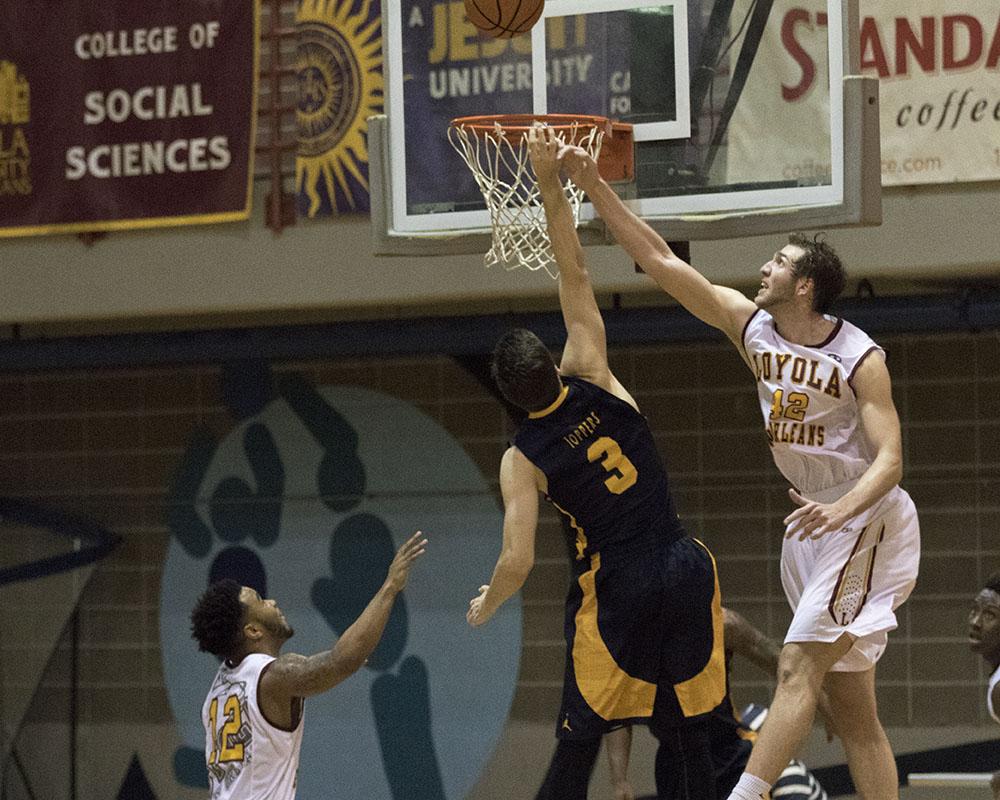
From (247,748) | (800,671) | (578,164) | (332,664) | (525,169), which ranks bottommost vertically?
(247,748)

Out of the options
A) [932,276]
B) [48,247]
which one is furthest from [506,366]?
[48,247]

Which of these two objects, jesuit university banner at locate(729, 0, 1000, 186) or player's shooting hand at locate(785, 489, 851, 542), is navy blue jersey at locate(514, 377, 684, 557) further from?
jesuit university banner at locate(729, 0, 1000, 186)

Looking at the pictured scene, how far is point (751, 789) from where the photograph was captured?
4.95 meters

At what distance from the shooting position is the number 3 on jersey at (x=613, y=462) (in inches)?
206

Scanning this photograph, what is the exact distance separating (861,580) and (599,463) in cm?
84

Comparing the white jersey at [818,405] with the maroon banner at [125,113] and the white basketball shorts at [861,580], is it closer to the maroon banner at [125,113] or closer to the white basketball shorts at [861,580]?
the white basketball shorts at [861,580]

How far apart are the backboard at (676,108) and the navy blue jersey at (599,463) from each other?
111cm

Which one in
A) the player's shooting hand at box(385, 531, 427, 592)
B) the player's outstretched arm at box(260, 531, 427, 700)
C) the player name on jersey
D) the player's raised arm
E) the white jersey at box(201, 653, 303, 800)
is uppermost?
the player's raised arm

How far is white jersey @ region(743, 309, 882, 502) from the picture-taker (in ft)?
16.6

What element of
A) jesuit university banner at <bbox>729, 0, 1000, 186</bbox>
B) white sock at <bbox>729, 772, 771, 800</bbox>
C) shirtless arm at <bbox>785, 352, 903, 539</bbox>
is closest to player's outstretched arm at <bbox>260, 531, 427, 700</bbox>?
white sock at <bbox>729, 772, 771, 800</bbox>

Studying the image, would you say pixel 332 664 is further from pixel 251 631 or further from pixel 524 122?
pixel 524 122

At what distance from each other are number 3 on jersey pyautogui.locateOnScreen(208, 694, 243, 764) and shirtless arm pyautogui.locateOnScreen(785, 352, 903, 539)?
2.18m

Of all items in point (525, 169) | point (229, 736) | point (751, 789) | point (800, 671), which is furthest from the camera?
point (525, 169)

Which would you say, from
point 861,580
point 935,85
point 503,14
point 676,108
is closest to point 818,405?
point 861,580
